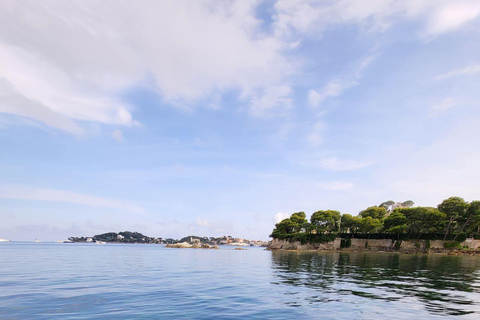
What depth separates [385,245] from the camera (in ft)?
438

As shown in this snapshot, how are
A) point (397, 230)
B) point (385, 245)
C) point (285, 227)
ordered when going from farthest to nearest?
1. point (285, 227)
2. point (385, 245)
3. point (397, 230)

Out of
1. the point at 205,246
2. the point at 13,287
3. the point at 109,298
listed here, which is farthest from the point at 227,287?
the point at 205,246

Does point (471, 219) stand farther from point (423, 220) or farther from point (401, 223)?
point (401, 223)

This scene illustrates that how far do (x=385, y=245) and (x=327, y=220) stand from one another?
31.7 meters

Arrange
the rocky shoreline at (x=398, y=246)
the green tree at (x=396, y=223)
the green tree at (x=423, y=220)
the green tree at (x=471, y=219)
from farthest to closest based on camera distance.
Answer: the green tree at (x=396, y=223) < the green tree at (x=423, y=220) < the green tree at (x=471, y=219) < the rocky shoreline at (x=398, y=246)

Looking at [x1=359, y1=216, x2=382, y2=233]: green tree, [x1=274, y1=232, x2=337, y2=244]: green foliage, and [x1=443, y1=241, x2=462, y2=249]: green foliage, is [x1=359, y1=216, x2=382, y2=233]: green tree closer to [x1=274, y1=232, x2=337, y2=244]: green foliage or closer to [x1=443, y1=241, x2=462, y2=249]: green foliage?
[x1=274, y1=232, x2=337, y2=244]: green foliage

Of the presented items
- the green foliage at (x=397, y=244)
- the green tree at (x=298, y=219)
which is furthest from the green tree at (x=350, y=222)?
the green tree at (x=298, y=219)

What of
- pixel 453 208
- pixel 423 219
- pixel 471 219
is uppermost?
pixel 453 208

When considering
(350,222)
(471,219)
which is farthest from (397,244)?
(471,219)

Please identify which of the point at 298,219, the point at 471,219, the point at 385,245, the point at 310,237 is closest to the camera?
the point at 471,219

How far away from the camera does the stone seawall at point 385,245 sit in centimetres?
11691

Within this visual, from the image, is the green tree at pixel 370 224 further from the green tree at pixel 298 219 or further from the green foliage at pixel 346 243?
the green tree at pixel 298 219

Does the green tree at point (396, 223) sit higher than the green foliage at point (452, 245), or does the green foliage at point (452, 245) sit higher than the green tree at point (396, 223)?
the green tree at point (396, 223)

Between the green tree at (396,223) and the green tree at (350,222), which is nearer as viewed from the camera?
the green tree at (396,223)
